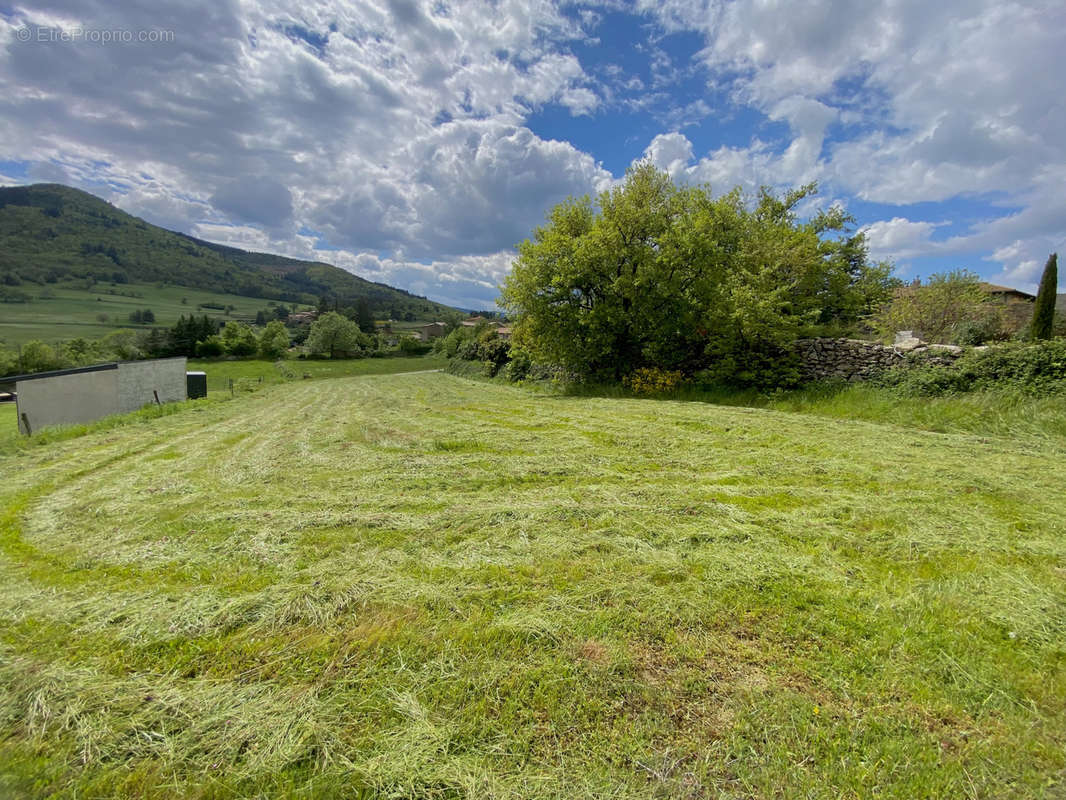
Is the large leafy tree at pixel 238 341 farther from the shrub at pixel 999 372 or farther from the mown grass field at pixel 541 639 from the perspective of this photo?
the shrub at pixel 999 372

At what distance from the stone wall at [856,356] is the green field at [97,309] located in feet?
283

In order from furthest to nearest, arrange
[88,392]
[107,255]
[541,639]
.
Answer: [107,255] < [88,392] < [541,639]

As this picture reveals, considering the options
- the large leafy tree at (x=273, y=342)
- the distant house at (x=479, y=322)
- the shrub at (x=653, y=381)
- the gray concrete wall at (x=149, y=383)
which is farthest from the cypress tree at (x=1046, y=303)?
the large leafy tree at (x=273, y=342)

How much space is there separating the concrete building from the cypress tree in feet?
116

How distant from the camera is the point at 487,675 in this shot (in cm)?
207

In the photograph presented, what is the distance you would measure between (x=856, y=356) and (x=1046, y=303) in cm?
1549

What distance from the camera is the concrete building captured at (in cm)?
1231

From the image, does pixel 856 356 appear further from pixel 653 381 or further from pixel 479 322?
pixel 479 322

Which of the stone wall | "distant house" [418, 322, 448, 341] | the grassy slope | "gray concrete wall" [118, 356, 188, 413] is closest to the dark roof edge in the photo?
"gray concrete wall" [118, 356, 188, 413]

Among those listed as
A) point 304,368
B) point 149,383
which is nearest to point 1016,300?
point 149,383

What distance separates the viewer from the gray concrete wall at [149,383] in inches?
571

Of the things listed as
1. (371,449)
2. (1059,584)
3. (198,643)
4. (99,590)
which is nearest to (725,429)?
(1059,584)

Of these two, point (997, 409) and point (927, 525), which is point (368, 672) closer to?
point (927, 525)

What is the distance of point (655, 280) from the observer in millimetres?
15867
